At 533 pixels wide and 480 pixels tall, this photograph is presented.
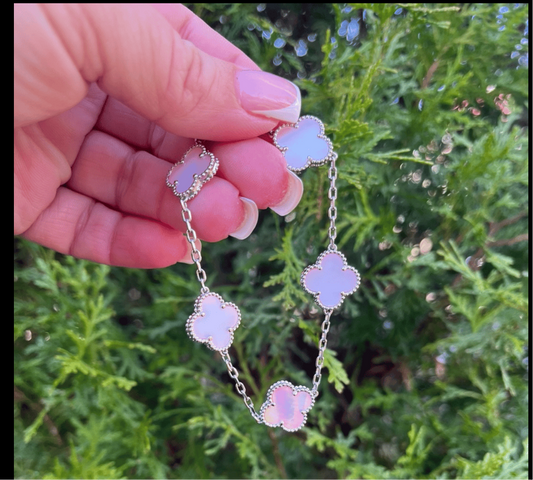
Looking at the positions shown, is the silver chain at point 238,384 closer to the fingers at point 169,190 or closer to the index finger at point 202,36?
the fingers at point 169,190

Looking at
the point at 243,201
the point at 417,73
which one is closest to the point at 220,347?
the point at 243,201

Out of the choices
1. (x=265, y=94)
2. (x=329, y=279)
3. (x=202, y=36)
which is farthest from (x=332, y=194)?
(x=202, y=36)

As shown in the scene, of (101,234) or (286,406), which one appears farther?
(101,234)

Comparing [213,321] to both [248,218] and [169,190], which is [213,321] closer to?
[248,218]

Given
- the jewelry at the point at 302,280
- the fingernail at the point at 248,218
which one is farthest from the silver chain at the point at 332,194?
the fingernail at the point at 248,218

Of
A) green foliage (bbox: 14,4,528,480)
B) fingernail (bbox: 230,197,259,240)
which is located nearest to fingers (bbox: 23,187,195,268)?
green foliage (bbox: 14,4,528,480)

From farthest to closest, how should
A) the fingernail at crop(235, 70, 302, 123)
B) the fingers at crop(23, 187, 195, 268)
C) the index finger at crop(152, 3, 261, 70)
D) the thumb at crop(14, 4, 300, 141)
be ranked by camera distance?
the fingers at crop(23, 187, 195, 268) < the index finger at crop(152, 3, 261, 70) < the fingernail at crop(235, 70, 302, 123) < the thumb at crop(14, 4, 300, 141)

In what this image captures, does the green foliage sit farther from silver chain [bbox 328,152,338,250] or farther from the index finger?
the index finger
